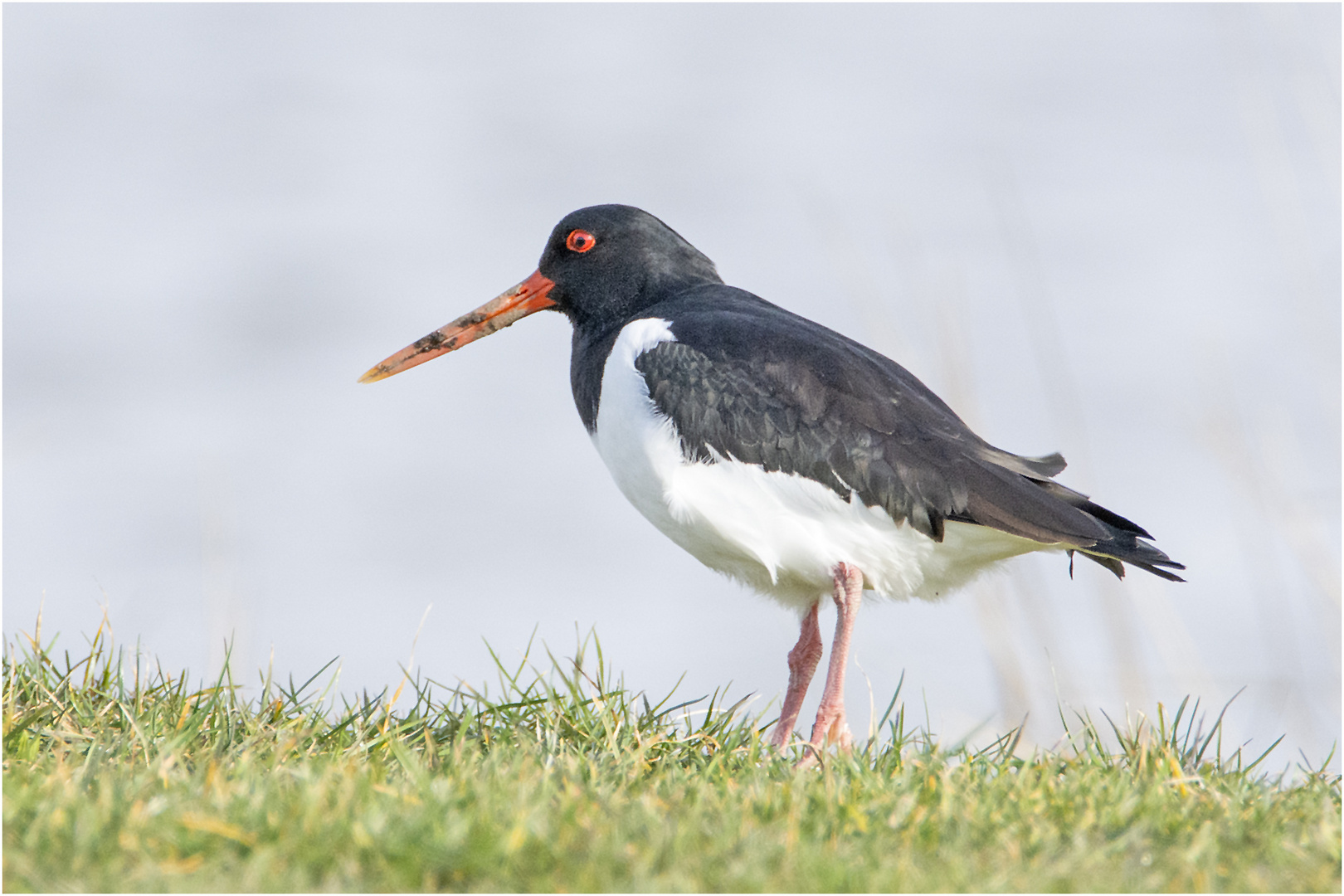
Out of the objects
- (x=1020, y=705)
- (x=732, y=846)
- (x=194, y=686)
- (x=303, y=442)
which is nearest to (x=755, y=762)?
(x=732, y=846)

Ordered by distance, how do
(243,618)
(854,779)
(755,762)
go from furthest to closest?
(243,618) → (755,762) → (854,779)

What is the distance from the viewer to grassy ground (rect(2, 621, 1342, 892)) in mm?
2779

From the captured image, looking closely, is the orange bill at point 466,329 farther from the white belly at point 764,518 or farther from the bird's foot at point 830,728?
the bird's foot at point 830,728

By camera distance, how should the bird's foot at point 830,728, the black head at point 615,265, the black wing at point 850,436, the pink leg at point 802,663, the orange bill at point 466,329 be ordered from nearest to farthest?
the bird's foot at point 830,728
the black wing at point 850,436
the pink leg at point 802,663
the black head at point 615,265
the orange bill at point 466,329

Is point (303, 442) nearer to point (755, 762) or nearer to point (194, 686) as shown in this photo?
Result: point (194, 686)

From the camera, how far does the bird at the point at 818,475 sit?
188 inches

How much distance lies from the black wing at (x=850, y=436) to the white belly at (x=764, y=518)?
51 mm

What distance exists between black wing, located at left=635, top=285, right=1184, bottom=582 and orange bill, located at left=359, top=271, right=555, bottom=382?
1.18 metres

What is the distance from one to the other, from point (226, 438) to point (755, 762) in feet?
32.5

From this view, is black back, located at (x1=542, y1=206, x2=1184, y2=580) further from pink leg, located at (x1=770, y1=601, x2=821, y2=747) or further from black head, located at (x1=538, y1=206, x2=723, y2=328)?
pink leg, located at (x1=770, y1=601, x2=821, y2=747)

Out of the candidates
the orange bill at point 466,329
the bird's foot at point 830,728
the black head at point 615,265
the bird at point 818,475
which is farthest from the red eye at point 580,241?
the bird's foot at point 830,728

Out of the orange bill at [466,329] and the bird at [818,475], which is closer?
the bird at [818,475]

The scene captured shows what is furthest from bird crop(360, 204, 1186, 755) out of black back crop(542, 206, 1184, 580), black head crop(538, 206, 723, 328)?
black head crop(538, 206, 723, 328)

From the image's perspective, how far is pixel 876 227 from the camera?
13.5m
